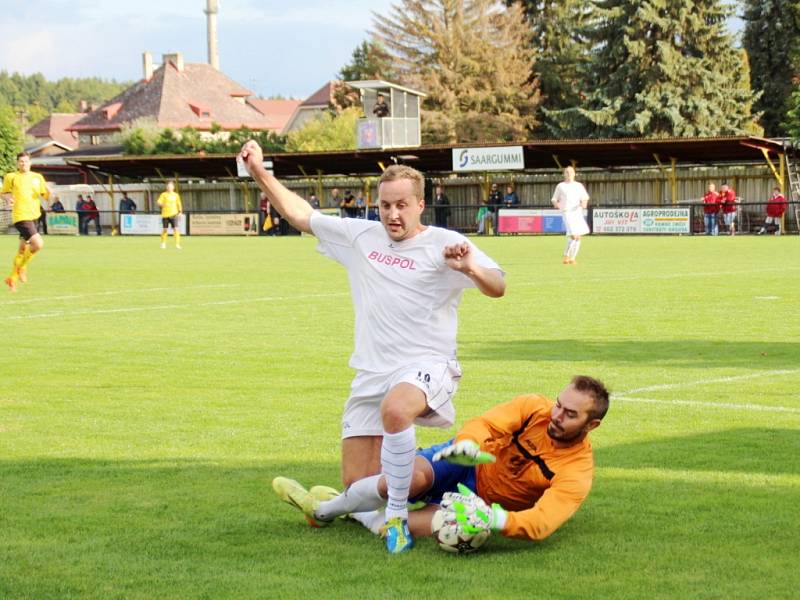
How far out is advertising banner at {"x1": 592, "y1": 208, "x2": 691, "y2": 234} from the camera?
4416 cm

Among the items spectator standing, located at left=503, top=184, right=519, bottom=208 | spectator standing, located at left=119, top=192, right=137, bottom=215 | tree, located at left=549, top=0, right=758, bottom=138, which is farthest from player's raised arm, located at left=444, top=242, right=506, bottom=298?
tree, located at left=549, top=0, right=758, bottom=138

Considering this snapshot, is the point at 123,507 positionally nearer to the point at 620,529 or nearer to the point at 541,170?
the point at 620,529

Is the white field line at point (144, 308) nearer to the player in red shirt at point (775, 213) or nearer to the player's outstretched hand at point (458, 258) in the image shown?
the player's outstretched hand at point (458, 258)

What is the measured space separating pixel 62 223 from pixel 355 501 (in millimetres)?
54172

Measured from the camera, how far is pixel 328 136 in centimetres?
8388

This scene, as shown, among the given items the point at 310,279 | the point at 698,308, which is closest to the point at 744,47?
the point at 310,279

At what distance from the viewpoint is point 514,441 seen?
603 cm

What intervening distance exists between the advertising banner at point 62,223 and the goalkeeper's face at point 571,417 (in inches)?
2117

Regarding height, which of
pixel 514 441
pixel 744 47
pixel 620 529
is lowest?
pixel 620 529

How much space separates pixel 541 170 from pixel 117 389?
4447 centimetres

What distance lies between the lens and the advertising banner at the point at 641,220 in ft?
145

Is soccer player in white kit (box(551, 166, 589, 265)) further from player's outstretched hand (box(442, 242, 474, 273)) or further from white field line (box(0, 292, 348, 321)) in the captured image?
player's outstretched hand (box(442, 242, 474, 273))

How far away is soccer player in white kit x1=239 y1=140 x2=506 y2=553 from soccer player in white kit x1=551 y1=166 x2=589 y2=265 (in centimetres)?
2077

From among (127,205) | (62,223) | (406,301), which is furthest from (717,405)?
(62,223)
